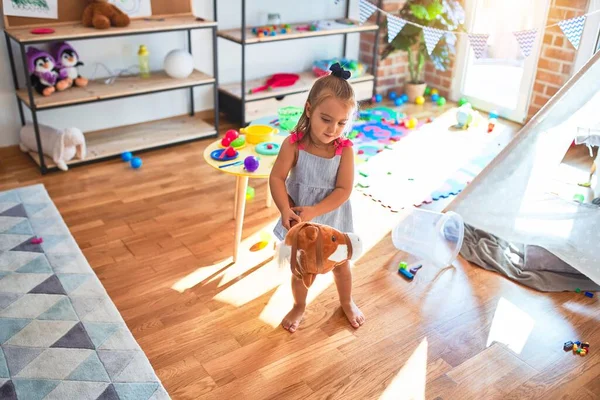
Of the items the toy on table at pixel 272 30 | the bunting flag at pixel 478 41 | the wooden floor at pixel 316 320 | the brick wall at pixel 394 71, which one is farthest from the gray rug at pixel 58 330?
the brick wall at pixel 394 71

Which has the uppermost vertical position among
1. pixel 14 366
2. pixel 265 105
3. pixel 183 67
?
pixel 183 67

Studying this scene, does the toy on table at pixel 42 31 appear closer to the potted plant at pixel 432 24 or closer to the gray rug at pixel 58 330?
the gray rug at pixel 58 330

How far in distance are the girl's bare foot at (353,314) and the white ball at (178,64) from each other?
74.9 inches

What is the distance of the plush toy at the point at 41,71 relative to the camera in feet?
9.87

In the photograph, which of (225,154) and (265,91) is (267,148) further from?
(265,91)

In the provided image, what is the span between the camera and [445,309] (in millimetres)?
2137

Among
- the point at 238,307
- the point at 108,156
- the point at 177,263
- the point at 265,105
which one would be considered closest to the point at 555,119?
the point at 238,307

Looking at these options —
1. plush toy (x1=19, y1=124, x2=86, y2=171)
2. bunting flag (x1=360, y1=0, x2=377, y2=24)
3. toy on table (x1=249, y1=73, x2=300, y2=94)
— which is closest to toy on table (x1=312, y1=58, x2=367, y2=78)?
toy on table (x1=249, y1=73, x2=300, y2=94)

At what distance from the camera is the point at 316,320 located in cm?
207

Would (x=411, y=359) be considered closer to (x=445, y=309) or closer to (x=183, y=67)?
(x=445, y=309)

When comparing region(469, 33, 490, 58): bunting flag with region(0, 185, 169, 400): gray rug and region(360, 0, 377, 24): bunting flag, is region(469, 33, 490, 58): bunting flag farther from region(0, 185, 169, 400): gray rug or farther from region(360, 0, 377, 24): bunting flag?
region(0, 185, 169, 400): gray rug

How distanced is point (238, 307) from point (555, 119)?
140 centimetres

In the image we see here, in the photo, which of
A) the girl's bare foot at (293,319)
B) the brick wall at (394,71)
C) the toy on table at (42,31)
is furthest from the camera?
the brick wall at (394,71)

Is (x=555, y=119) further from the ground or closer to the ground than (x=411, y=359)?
further from the ground
